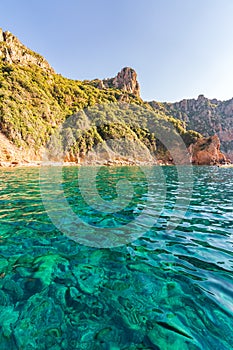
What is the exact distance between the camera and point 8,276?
305 cm

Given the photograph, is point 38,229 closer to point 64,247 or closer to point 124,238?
point 64,247

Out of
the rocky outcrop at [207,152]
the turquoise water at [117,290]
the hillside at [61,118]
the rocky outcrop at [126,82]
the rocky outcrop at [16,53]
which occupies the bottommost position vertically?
the turquoise water at [117,290]

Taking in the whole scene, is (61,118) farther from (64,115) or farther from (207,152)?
(207,152)

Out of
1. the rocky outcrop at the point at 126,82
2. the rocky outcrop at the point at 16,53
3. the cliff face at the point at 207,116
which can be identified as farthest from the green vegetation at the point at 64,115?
the cliff face at the point at 207,116

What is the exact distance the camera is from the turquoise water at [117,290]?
80.9 inches

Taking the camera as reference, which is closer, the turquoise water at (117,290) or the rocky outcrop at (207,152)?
the turquoise water at (117,290)

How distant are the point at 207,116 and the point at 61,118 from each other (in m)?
118

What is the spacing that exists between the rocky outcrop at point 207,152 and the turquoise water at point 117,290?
76.2 metres

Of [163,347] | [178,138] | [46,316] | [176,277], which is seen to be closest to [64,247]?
[46,316]

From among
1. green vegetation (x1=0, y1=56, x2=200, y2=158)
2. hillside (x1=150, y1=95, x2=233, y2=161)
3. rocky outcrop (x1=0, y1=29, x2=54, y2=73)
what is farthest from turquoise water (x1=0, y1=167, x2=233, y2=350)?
hillside (x1=150, y1=95, x2=233, y2=161)

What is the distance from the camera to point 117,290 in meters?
2.81

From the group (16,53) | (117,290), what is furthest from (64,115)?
(117,290)

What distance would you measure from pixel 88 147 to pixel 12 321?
5470 cm

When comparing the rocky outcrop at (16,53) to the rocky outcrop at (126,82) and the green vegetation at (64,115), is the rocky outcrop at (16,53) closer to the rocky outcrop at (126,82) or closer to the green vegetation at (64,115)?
the green vegetation at (64,115)
